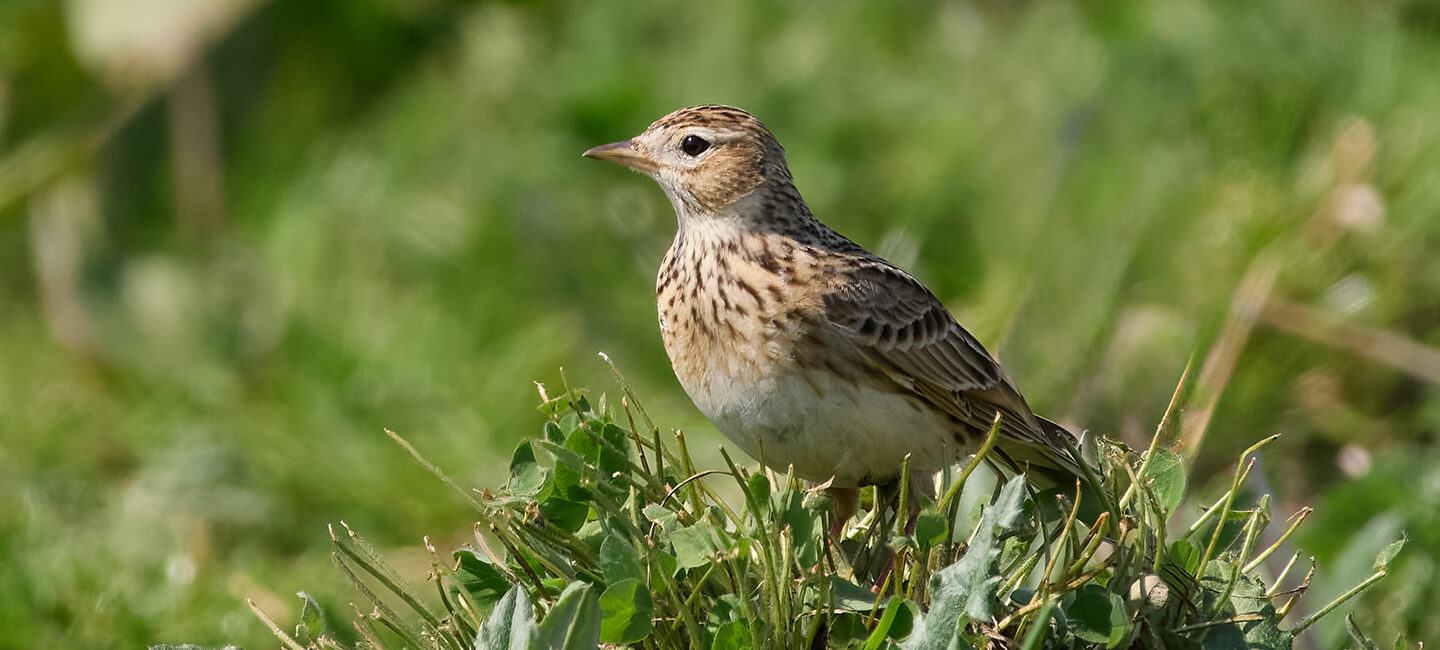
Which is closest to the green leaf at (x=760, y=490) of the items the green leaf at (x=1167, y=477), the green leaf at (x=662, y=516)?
the green leaf at (x=662, y=516)

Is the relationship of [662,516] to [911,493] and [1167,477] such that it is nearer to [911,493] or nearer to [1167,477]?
[1167,477]

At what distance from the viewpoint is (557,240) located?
5273mm

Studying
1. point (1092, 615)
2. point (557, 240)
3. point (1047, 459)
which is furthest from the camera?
point (557, 240)

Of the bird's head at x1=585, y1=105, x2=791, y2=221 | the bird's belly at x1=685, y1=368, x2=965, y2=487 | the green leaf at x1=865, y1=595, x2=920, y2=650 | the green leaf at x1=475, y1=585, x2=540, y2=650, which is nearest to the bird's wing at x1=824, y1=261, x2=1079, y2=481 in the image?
the bird's belly at x1=685, y1=368, x2=965, y2=487

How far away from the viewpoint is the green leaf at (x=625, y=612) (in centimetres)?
183

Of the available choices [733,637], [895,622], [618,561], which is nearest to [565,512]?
[618,561]

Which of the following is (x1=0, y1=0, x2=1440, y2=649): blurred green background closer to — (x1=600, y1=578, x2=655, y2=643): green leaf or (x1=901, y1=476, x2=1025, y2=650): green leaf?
(x1=901, y1=476, x2=1025, y2=650): green leaf

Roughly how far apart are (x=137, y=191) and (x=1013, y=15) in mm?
3870

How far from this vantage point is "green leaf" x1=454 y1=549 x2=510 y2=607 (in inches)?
80.0

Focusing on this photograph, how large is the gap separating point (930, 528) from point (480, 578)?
602 millimetres

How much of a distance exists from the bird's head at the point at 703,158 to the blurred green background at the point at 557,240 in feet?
3.24

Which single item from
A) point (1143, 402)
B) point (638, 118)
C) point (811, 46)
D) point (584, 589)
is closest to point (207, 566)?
point (638, 118)

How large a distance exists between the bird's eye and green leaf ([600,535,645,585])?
1.40 meters

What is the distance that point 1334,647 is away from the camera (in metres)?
2.49
